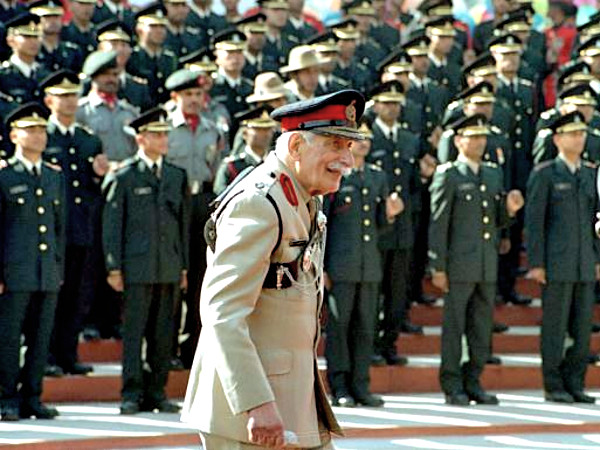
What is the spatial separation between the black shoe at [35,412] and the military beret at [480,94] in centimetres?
451

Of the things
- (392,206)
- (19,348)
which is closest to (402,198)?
(392,206)

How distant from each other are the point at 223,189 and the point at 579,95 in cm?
350

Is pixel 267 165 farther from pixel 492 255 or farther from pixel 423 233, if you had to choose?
pixel 423 233

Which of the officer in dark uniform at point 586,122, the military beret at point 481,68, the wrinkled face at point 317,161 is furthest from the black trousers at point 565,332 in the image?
the wrinkled face at point 317,161

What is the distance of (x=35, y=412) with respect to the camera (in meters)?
9.94

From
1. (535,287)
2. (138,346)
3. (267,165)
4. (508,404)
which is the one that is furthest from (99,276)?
(267,165)

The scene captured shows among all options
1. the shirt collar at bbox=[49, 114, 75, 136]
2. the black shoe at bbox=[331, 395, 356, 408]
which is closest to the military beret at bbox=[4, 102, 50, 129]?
the shirt collar at bbox=[49, 114, 75, 136]

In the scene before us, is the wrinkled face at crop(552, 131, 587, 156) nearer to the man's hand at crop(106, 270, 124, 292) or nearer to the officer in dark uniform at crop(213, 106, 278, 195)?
the officer in dark uniform at crop(213, 106, 278, 195)

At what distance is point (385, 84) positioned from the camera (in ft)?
40.3

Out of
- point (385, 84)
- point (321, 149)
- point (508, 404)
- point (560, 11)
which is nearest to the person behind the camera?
point (321, 149)

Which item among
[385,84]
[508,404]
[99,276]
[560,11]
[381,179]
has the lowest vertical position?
[508,404]

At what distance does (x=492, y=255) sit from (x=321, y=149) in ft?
21.0

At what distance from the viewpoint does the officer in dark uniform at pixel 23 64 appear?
38.4 ft

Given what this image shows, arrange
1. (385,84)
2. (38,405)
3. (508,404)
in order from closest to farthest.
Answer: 1. (38,405)
2. (508,404)
3. (385,84)
